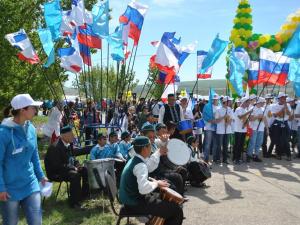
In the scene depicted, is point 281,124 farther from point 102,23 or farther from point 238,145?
point 102,23

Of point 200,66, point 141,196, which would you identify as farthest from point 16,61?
point 141,196

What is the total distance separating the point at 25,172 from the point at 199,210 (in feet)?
11.8

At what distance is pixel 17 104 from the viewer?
3.97 metres

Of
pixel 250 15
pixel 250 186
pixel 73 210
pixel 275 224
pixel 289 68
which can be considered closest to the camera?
pixel 275 224

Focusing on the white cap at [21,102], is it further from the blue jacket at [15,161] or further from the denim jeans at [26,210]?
the denim jeans at [26,210]

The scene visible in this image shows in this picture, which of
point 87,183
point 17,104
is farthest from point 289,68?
point 17,104

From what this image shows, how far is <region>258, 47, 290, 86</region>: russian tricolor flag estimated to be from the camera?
11.6m

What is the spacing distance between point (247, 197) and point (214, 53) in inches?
178

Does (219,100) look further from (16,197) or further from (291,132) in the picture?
(16,197)

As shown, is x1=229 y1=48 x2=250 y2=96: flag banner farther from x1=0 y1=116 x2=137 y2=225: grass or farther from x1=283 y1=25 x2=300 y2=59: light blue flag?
x1=0 y1=116 x2=137 y2=225: grass

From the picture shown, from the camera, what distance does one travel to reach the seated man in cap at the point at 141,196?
4.62 metres

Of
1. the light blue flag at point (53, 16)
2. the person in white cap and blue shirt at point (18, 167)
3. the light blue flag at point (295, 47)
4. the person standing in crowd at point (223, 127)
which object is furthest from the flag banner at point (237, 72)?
the person in white cap and blue shirt at point (18, 167)

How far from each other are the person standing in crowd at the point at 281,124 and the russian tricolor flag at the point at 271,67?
1.81ft

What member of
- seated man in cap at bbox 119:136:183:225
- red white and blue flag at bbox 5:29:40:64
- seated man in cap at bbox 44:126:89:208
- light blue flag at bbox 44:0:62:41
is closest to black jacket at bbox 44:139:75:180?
seated man in cap at bbox 44:126:89:208
